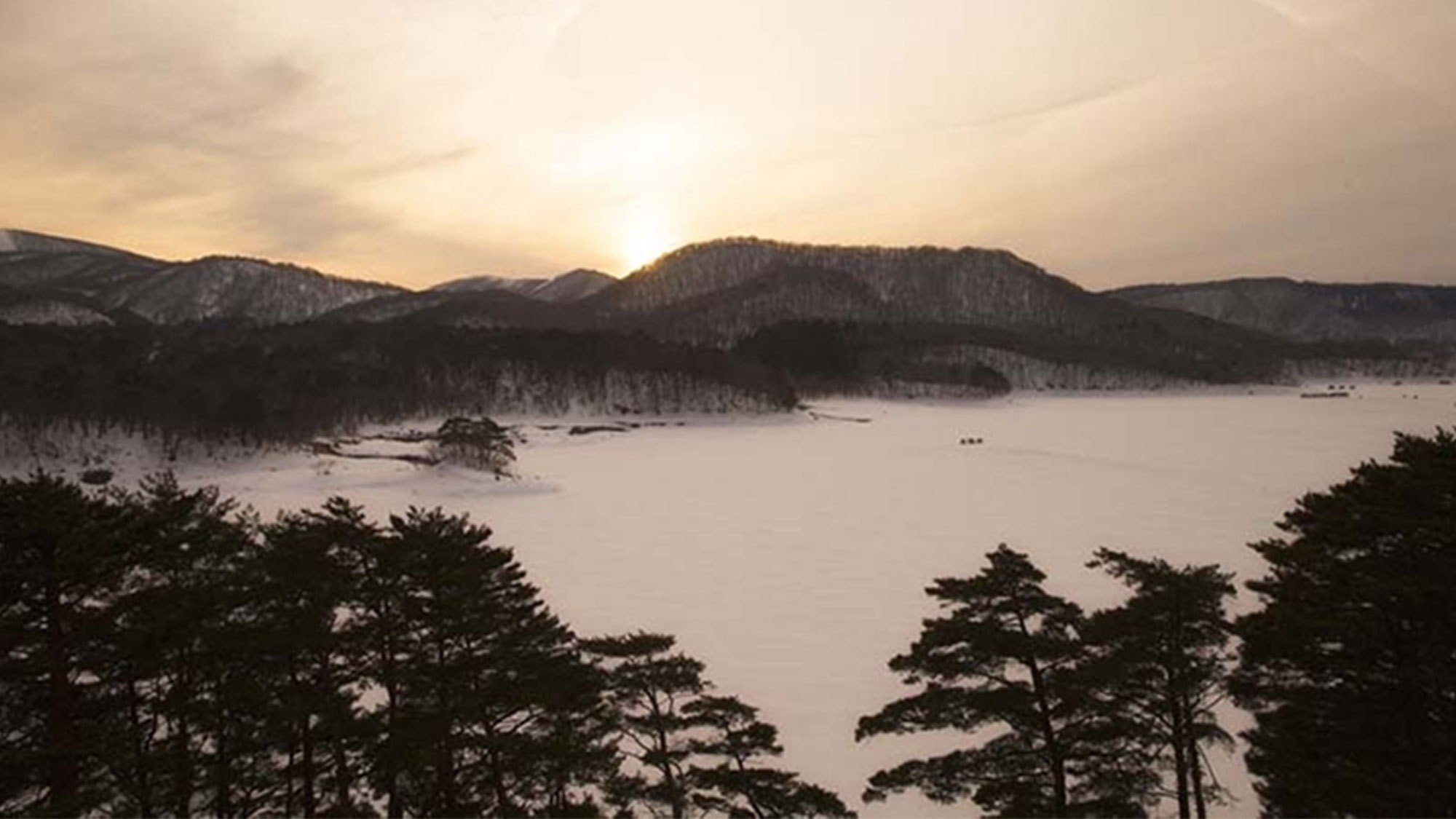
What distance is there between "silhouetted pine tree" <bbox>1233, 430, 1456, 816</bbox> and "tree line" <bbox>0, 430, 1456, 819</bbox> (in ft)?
0.16

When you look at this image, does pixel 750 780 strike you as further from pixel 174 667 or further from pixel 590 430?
pixel 590 430

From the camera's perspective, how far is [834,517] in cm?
5744

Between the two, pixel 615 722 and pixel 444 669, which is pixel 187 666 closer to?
pixel 444 669

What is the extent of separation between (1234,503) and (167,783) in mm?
63432

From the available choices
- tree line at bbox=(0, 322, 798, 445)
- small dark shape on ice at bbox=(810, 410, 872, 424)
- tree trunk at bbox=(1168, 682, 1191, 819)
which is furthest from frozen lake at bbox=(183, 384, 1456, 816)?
tree line at bbox=(0, 322, 798, 445)

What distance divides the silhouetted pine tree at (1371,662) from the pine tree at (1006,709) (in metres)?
2.51

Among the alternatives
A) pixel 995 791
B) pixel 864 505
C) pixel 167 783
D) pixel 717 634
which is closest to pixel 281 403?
pixel 864 505

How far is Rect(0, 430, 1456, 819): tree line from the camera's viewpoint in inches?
493

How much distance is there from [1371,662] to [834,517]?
4506cm

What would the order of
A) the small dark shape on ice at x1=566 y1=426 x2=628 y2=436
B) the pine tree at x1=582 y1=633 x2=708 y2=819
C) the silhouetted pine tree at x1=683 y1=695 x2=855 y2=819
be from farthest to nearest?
the small dark shape on ice at x1=566 y1=426 x2=628 y2=436 → the pine tree at x1=582 y1=633 x2=708 y2=819 → the silhouetted pine tree at x1=683 y1=695 x2=855 y2=819

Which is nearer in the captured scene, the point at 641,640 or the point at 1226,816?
the point at 641,640

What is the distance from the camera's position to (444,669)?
14.7m

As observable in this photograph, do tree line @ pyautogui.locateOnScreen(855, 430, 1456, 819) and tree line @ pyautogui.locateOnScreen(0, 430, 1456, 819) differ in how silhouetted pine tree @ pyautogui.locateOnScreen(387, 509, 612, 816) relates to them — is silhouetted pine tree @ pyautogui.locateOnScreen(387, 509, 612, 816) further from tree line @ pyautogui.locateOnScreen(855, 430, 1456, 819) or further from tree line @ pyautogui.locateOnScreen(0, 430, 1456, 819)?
tree line @ pyautogui.locateOnScreen(855, 430, 1456, 819)

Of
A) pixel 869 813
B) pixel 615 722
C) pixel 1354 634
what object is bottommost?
pixel 869 813
